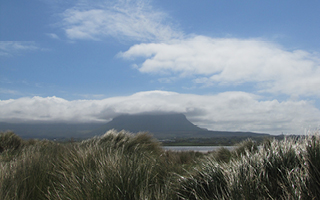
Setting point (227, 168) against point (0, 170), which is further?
point (0, 170)

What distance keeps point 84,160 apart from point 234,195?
3.46 meters

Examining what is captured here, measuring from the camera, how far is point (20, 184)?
4.92 m

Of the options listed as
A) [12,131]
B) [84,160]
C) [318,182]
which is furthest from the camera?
[12,131]

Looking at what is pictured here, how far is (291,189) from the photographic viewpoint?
3.66 metres

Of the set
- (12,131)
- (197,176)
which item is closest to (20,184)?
(197,176)

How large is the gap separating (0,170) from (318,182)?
5.90 metres

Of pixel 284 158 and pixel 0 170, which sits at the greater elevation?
pixel 284 158

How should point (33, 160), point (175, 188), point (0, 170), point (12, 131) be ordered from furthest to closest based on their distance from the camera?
1. point (12, 131)
2. point (33, 160)
3. point (0, 170)
4. point (175, 188)

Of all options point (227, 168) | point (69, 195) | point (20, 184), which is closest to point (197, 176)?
point (227, 168)

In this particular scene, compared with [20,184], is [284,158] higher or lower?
higher

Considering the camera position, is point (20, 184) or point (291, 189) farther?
point (20, 184)

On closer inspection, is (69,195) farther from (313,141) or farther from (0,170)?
(313,141)

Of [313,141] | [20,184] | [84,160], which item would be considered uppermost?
[313,141]

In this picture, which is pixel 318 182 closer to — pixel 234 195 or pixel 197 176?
pixel 234 195
